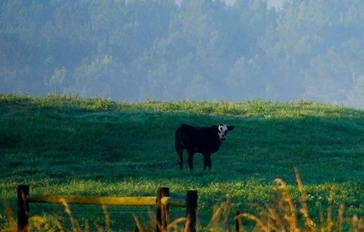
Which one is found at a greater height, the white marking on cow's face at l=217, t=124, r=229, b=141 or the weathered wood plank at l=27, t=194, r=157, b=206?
the white marking on cow's face at l=217, t=124, r=229, b=141

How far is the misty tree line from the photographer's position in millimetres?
147875

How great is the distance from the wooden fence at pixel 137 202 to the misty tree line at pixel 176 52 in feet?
423

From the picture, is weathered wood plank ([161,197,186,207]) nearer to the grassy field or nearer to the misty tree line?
the grassy field

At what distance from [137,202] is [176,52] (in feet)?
533

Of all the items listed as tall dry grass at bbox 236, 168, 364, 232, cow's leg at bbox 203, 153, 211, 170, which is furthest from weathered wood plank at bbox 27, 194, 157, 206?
cow's leg at bbox 203, 153, 211, 170

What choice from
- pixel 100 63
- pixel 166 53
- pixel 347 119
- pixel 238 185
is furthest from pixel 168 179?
pixel 166 53

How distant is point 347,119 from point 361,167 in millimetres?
11105

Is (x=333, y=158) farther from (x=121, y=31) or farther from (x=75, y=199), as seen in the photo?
(x=121, y=31)

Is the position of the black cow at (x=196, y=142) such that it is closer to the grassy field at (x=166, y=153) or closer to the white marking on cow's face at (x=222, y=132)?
the white marking on cow's face at (x=222, y=132)

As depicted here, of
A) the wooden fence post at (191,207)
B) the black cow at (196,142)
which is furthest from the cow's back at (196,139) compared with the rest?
the wooden fence post at (191,207)

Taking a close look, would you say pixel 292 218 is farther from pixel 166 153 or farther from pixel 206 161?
pixel 166 153

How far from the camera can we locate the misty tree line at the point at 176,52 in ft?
485

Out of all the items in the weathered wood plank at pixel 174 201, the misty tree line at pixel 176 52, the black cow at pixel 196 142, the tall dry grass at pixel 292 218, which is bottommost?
the tall dry grass at pixel 292 218

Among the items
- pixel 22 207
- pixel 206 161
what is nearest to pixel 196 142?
pixel 206 161
